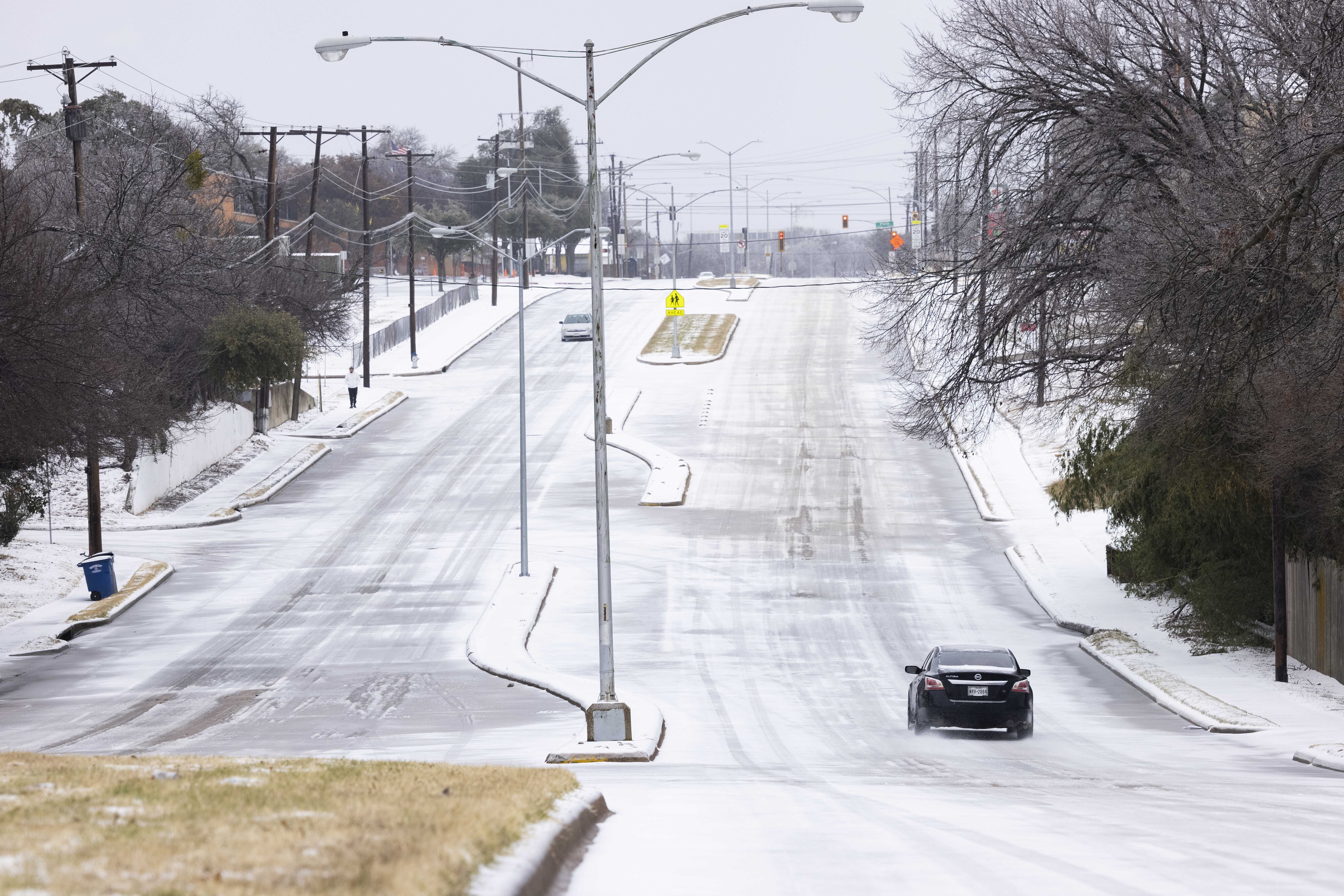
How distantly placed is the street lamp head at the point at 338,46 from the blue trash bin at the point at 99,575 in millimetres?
18601

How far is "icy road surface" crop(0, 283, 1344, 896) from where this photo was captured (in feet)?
29.1

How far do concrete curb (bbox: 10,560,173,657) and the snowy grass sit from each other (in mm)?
1473

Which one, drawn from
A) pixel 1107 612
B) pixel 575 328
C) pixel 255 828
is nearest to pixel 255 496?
pixel 1107 612

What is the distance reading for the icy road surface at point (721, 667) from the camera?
A: 8.88 metres

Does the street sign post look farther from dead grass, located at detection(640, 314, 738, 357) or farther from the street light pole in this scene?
the street light pole

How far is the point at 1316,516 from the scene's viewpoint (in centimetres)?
2278

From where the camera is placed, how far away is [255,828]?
270 inches

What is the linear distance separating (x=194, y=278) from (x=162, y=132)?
103 feet

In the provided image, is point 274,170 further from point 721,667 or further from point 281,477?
point 721,667

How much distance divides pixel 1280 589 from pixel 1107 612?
7820mm

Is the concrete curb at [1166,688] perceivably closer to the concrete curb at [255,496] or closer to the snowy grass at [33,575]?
the snowy grass at [33,575]

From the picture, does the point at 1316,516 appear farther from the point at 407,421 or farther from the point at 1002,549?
the point at 407,421

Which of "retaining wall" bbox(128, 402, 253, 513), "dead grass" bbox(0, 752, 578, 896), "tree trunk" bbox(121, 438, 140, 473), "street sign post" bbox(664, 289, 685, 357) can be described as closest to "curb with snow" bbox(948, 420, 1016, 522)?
"street sign post" bbox(664, 289, 685, 357)

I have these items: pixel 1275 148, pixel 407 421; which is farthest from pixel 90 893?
pixel 407 421
